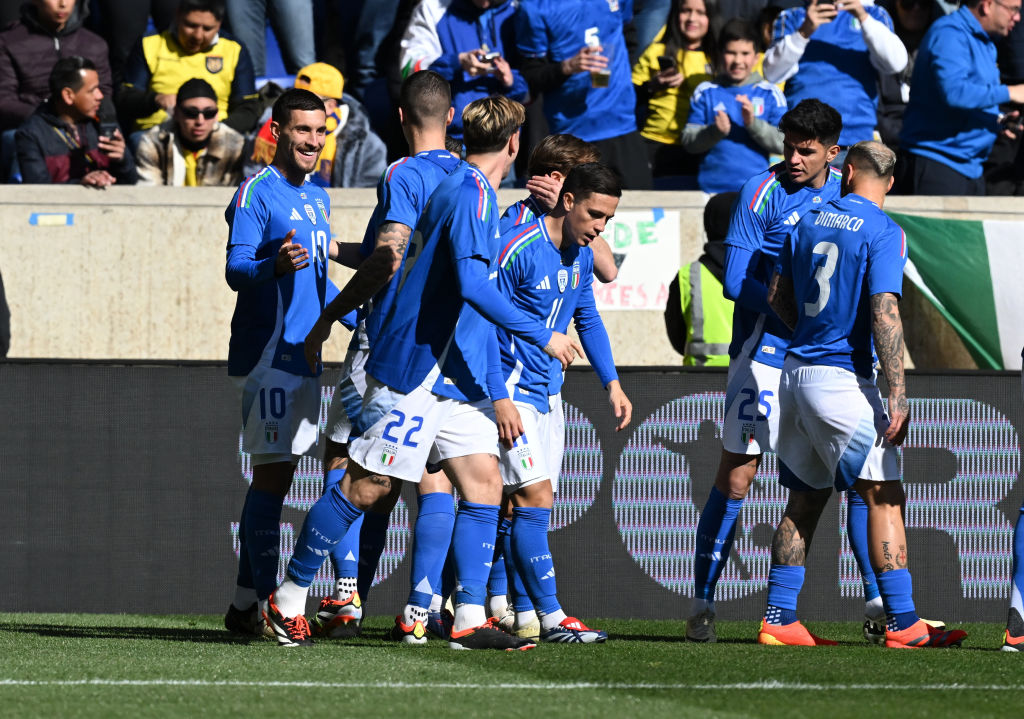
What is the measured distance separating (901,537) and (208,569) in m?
3.77

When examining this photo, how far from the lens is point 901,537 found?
6.69 m

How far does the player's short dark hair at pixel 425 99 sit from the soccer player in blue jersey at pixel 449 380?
0.50 feet

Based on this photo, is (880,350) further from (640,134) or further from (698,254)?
(640,134)

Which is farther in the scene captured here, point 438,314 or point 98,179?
point 98,179

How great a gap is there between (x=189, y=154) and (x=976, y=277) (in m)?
5.48

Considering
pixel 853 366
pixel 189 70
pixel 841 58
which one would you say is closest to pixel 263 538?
pixel 853 366

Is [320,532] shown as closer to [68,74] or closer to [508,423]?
[508,423]

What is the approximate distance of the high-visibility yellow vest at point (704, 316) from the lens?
31.1 ft

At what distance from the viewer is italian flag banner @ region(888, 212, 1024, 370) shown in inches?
416

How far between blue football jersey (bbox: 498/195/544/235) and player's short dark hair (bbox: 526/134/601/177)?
0.15 meters

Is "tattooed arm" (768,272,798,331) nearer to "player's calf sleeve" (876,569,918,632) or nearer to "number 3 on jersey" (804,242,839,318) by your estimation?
"number 3 on jersey" (804,242,839,318)

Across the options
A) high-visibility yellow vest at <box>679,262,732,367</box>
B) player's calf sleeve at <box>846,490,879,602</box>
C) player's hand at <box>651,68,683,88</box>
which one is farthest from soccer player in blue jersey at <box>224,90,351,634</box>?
player's hand at <box>651,68,683,88</box>

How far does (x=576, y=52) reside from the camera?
11.6 m

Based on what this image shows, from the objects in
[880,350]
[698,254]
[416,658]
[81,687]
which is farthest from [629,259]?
[81,687]
